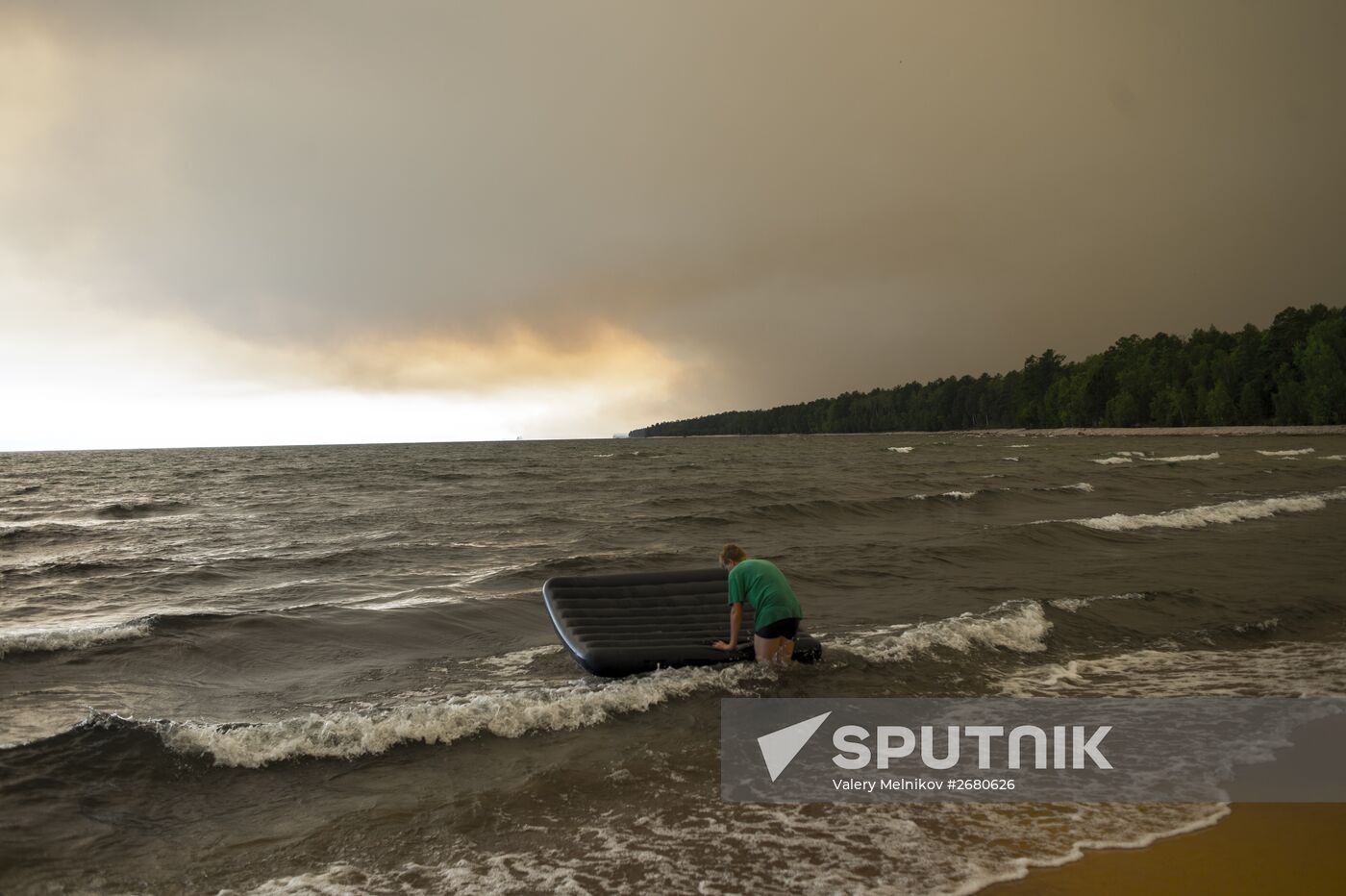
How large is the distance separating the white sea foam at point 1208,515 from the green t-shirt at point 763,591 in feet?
56.9

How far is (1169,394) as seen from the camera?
127625 mm

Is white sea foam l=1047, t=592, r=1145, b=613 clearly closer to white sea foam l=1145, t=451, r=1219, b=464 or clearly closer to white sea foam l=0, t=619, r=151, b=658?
white sea foam l=0, t=619, r=151, b=658

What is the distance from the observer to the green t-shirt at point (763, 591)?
368 inches

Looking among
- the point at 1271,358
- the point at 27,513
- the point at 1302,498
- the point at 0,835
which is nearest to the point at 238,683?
the point at 0,835

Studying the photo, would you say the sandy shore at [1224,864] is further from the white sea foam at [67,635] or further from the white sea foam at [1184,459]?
the white sea foam at [1184,459]

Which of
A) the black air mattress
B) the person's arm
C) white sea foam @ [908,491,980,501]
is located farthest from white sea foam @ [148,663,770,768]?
white sea foam @ [908,491,980,501]

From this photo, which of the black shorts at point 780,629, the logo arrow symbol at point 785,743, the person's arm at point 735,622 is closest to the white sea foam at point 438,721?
the person's arm at point 735,622

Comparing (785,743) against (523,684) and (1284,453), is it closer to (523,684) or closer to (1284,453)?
(523,684)

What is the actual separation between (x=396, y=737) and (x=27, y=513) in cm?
3936

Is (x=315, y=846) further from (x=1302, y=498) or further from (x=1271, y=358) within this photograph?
(x=1271, y=358)

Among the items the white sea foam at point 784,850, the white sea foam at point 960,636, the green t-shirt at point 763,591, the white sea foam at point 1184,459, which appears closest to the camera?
the white sea foam at point 784,850

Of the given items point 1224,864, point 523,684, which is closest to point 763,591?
point 523,684

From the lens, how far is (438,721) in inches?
321

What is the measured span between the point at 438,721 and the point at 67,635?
7743 mm
